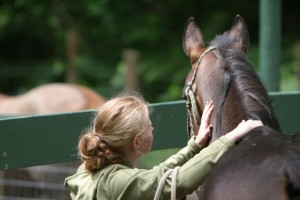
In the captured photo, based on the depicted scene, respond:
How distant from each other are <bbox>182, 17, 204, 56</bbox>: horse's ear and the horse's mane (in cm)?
44

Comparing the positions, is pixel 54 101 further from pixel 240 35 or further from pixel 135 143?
pixel 135 143

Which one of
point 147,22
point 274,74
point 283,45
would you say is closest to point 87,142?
point 274,74

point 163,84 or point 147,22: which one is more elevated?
point 147,22

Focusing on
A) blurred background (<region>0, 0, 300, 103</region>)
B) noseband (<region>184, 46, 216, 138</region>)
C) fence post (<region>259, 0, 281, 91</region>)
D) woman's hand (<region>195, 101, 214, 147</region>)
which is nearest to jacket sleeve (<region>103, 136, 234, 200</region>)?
woman's hand (<region>195, 101, 214, 147</region>)

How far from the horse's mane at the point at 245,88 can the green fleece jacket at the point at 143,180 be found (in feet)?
1.23

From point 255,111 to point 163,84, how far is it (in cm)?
1101

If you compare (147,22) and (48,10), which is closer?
(147,22)

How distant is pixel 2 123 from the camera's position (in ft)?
13.1

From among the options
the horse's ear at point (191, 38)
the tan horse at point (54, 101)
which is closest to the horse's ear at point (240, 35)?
the horse's ear at point (191, 38)

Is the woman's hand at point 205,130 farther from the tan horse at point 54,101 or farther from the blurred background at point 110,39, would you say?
the blurred background at point 110,39

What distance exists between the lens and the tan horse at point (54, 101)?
32.5 feet

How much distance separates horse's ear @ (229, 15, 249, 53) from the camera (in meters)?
4.26

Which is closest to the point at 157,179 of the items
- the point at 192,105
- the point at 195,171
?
the point at 195,171

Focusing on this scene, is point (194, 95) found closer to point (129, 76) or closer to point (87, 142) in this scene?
point (87, 142)
